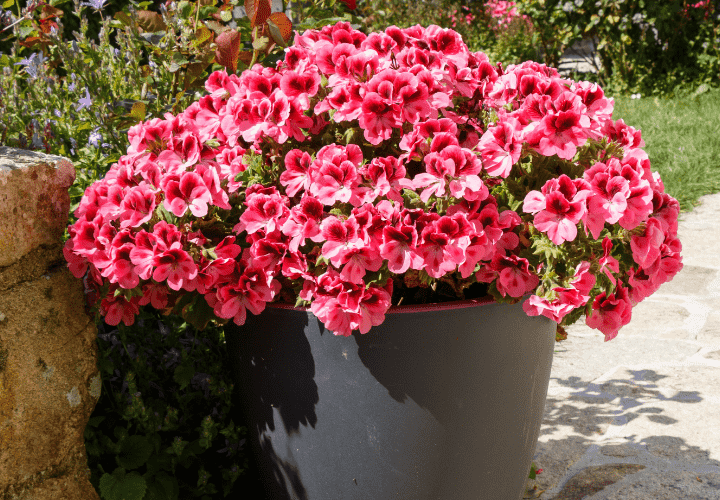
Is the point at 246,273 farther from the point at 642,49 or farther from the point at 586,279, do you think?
the point at 642,49

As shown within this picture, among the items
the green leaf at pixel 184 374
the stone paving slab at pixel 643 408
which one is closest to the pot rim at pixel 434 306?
the green leaf at pixel 184 374

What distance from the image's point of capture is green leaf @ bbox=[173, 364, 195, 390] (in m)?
1.89

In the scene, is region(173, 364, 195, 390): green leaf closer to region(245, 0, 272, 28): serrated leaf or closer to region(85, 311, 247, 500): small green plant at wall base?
region(85, 311, 247, 500): small green plant at wall base

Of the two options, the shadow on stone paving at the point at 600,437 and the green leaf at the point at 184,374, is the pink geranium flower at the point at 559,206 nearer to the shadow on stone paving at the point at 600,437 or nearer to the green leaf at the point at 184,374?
the green leaf at the point at 184,374

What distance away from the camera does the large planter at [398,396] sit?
1.51 metres

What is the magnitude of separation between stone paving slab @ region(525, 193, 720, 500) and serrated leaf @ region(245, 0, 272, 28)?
1.66 meters

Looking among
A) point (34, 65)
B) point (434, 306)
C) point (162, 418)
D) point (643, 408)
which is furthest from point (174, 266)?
point (643, 408)

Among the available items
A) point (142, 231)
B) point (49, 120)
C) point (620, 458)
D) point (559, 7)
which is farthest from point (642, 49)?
point (142, 231)

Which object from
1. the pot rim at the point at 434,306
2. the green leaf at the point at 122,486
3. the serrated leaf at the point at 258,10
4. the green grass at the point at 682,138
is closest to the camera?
the pot rim at the point at 434,306

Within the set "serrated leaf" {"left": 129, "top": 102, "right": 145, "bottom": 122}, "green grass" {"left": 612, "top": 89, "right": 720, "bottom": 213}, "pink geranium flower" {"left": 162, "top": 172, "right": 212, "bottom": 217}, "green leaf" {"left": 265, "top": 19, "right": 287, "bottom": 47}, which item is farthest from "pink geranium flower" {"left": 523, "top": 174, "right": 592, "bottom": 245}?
"green grass" {"left": 612, "top": 89, "right": 720, "bottom": 213}

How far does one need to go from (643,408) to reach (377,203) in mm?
1847

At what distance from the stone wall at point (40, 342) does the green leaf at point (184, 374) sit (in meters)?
0.25

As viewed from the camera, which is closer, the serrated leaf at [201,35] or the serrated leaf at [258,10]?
the serrated leaf at [258,10]

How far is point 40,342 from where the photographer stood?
1.55 metres
